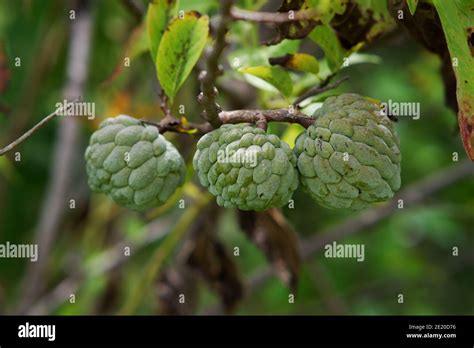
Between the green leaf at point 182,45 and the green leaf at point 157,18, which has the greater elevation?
the green leaf at point 157,18

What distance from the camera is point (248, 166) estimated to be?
4.01ft

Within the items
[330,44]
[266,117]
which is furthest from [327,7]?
[266,117]

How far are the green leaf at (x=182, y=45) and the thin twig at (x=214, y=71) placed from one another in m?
0.16

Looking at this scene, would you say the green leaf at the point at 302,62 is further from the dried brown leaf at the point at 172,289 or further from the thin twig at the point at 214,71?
the dried brown leaf at the point at 172,289

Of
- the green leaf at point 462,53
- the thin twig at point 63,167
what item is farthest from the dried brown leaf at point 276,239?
the thin twig at point 63,167

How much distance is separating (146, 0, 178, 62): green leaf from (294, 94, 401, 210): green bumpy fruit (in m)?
0.42

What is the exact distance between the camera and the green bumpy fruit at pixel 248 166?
1.21m

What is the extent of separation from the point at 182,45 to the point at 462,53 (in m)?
0.51

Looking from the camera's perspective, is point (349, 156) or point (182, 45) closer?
point (349, 156)

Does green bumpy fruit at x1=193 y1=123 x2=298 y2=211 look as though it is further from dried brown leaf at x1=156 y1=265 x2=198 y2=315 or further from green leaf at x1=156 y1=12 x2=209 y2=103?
dried brown leaf at x1=156 y1=265 x2=198 y2=315

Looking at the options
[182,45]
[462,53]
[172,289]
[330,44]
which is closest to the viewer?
[462,53]

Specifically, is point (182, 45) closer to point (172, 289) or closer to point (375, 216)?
point (172, 289)
